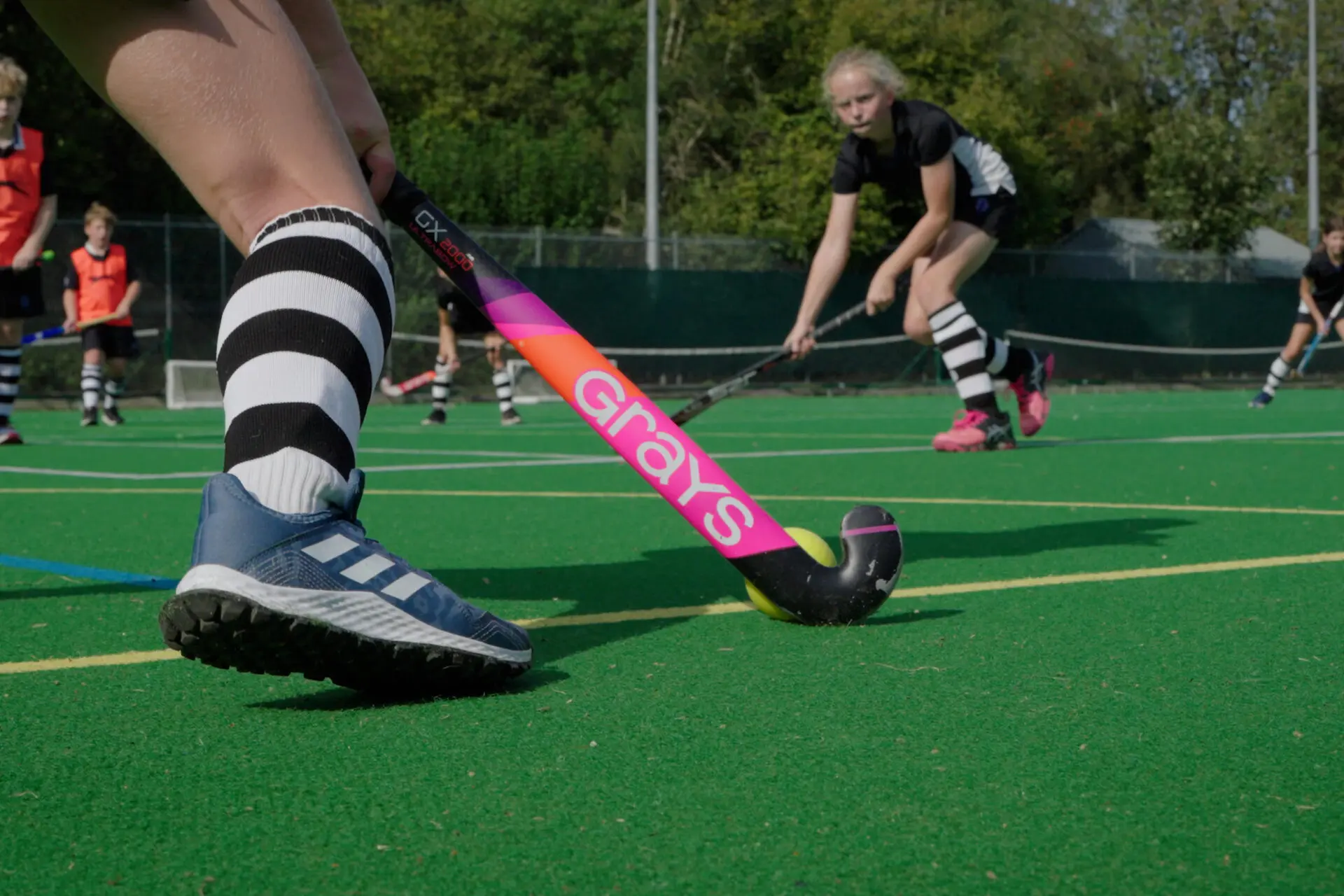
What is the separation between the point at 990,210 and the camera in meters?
9.20

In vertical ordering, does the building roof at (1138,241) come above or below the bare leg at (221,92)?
below

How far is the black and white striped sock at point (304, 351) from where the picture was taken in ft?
7.64

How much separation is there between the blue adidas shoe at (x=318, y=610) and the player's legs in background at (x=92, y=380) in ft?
41.8

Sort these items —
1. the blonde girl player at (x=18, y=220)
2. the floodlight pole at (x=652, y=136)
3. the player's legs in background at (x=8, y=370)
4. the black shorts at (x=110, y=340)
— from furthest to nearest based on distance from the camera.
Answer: the floodlight pole at (x=652, y=136)
the black shorts at (x=110, y=340)
the player's legs in background at (x=8, y=370)
the blonde girl player at (x=18, y=220)

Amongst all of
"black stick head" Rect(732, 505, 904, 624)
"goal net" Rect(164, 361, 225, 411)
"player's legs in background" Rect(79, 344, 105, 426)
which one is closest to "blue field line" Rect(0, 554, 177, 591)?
"black stick head" Rect(732, 505, 904, 624)

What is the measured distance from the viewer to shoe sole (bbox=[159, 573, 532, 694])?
84.3 inches

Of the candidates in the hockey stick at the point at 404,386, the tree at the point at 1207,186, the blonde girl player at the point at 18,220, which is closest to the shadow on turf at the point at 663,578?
the blonde girl player at the point at 18,220

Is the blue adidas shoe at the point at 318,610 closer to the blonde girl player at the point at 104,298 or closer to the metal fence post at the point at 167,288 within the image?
the blonde girl player at the point at 104,298

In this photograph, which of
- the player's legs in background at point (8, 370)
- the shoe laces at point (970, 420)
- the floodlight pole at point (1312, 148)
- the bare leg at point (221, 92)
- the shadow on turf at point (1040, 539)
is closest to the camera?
the bare leg at point (221, 92)

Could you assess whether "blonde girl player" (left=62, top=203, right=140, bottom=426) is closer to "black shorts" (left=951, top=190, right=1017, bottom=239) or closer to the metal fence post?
the metal fence post

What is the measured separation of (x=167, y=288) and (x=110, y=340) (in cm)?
706

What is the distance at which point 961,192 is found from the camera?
30.1ft

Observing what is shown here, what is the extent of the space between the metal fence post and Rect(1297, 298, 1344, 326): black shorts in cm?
1326

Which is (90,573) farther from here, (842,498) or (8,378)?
(8,378)
